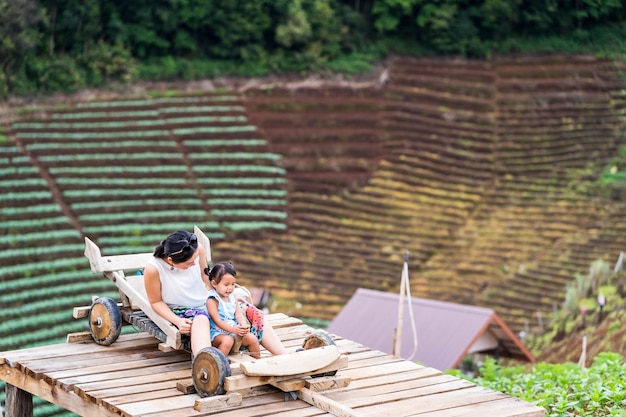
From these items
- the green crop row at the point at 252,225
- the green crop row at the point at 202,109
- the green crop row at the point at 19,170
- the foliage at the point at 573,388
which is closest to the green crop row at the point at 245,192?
Answer: the green crop row at the point at 252,225

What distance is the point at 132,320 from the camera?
8242 mm

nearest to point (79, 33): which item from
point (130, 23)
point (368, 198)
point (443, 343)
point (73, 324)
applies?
point (130, 23)

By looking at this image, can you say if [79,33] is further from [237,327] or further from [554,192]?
[237,327]

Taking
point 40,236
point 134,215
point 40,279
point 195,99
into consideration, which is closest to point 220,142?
point 195,99

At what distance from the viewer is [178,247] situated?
7.76 meters

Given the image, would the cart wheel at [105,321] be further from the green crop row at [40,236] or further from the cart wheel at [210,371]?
the green crop row at [40,236]

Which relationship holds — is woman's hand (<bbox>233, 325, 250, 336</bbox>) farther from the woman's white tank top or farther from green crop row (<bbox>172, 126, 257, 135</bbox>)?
green crop row (<bbox>172, 126, 257, 135</bbox>)

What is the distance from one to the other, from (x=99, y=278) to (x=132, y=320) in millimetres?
17899

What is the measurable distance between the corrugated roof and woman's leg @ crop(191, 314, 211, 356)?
8.10 metres

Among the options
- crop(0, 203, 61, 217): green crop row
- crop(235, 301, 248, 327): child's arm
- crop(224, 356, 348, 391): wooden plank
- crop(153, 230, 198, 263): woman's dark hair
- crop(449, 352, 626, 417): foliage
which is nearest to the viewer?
crop(224, 356, 348, 391): wooden plank

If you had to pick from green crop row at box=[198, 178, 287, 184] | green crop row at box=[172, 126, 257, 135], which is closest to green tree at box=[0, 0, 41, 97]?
green crop row at box=[172, 126, 257, 135]

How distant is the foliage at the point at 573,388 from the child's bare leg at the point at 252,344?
8.61 feet

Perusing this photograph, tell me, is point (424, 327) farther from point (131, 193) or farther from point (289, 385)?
point (131, 193)

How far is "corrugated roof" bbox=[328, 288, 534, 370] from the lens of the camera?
15.5 m
